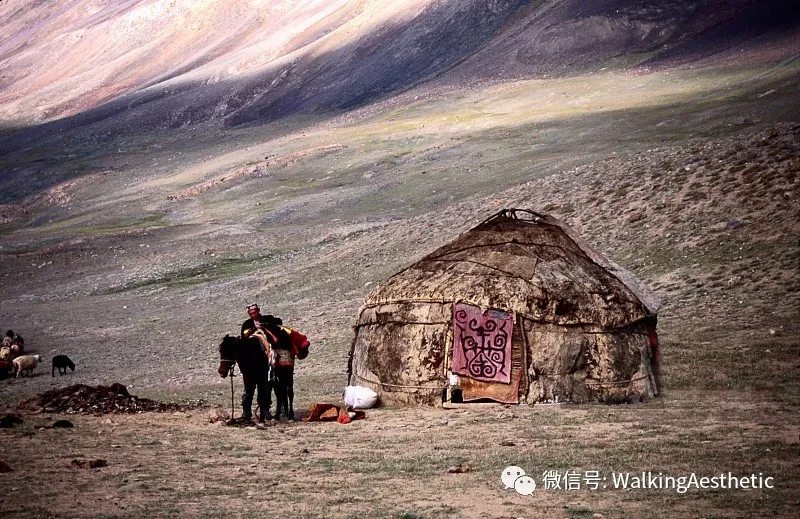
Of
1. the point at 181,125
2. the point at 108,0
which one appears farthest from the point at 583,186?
the point at 108,0

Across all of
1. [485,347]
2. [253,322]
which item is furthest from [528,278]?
[253,322]

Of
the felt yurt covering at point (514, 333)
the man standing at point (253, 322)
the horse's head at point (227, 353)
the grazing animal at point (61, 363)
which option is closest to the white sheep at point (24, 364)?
the grazing animal at point (61, 363)

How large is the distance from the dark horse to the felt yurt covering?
163 centimetres

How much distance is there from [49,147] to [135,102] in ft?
51.6

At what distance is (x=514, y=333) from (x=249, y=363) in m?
3.25

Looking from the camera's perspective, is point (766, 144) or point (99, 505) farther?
point (766, 144)

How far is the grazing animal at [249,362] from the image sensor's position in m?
13.5

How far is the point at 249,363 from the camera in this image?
13578mm

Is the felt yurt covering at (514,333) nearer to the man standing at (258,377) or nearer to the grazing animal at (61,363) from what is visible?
the man standing at (258,377)

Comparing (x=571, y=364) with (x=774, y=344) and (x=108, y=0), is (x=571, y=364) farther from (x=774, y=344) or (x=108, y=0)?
(x=108, y=0)

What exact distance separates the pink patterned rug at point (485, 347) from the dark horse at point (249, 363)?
236 centimetres

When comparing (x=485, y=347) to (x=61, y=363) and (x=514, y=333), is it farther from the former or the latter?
(x=61, y=363)

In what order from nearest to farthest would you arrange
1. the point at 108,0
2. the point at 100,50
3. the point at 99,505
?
the point at 99,505
the point at 100,50
the point at 108,0

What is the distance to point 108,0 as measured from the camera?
18875cm
